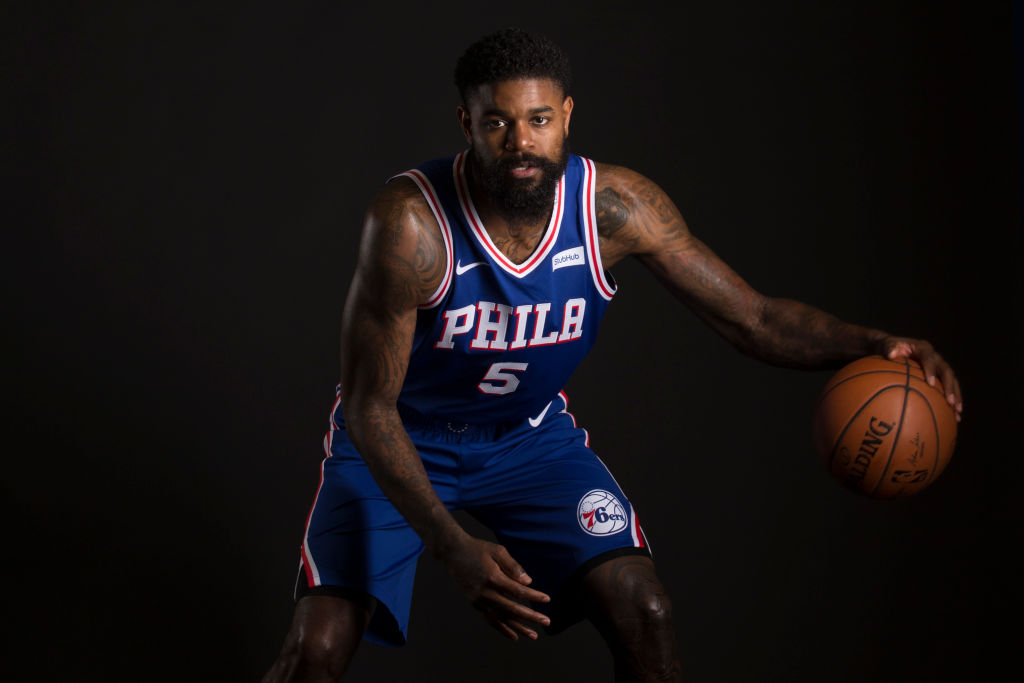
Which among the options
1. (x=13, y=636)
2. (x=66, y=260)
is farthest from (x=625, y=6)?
(x=13, y=636)

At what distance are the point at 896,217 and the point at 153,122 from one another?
279 cm

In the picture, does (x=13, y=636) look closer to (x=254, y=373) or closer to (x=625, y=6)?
(x=254, y=373)

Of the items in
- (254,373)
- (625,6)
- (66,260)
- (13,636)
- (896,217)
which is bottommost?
(13,636)

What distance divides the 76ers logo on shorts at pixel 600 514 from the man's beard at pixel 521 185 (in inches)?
29.4

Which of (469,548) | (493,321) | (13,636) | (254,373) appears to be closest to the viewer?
(469,548)

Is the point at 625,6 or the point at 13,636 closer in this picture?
the point at 13,636

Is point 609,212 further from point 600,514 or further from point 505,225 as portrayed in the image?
point 600,514

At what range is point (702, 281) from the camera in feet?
9.52

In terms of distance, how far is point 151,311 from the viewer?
403cm

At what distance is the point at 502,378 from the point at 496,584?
0.73m

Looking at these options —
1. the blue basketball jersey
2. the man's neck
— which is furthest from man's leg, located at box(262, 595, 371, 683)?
the man's neck

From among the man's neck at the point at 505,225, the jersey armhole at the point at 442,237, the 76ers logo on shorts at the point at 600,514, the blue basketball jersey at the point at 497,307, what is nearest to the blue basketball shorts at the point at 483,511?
the 76ers logo on shorts at the point at 600,514

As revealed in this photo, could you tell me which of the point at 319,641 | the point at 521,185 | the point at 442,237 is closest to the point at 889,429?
the point at 521,185

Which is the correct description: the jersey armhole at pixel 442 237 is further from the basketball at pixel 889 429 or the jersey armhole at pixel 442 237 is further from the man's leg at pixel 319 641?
the basketball at pixel 889 429
